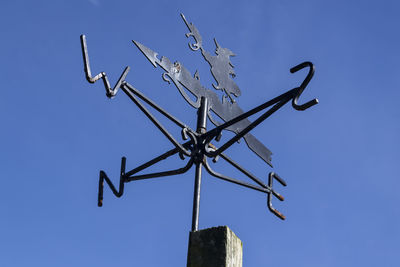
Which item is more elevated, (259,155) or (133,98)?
(259,155)

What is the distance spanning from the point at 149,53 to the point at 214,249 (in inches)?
54.7

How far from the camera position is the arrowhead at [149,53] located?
3.20 meters

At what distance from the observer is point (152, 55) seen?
3.27m

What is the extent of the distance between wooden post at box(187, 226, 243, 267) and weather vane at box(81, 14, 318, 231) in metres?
0.40

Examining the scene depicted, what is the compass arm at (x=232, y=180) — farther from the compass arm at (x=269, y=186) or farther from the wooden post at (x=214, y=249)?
the wooden post at (x=214, y=249)

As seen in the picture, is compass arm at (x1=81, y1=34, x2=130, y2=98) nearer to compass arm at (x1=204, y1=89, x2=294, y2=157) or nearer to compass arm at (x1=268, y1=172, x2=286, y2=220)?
compass arm at (x1=204, y1=89, x2=294, y2=157)

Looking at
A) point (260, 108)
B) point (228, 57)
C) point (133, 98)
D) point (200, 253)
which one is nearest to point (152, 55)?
point (133, 98)

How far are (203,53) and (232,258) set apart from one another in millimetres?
1944

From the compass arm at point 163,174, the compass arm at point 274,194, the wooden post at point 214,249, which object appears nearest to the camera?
the wooden post at point 214,249

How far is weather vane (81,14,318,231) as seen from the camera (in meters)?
2.92

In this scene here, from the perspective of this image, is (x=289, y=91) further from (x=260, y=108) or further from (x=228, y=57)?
(x=228, y=57)

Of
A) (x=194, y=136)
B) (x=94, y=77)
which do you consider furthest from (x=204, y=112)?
(x=94, y=77)

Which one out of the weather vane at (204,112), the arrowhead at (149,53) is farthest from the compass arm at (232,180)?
the arrowhead at (149,53)

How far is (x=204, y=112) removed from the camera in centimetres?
354
